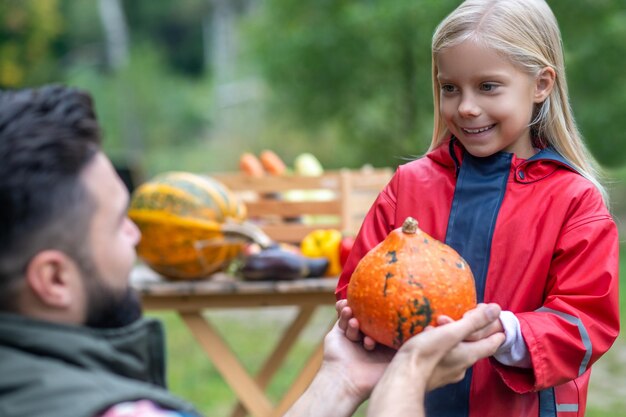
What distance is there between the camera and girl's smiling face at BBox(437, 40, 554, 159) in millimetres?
2592

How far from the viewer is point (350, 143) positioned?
13.8 m

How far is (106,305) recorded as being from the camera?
170cm

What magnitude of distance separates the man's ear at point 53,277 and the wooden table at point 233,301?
2925 millimetres

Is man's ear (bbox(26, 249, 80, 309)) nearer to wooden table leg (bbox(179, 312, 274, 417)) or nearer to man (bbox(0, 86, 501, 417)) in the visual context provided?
man (bbox(0, 86, 501, 417))

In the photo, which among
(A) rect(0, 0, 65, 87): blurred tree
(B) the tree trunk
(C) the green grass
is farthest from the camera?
(B) the tree trunk

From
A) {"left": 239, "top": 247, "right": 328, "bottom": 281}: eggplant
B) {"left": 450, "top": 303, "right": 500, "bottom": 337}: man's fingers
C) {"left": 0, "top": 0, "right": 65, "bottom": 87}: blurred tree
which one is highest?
{"left": 450, "top": 303, "right": 500, "bottom": 337}: man's fingers

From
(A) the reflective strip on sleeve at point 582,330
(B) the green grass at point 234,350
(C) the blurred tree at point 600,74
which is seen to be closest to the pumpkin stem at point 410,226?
(A) the reflective strip on sleeve at point 582,330

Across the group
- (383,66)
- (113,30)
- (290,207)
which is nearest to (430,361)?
(290,207)

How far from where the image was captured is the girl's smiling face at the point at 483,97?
259 cm

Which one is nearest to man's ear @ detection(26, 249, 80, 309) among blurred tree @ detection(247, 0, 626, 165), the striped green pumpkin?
the striped green pumpkin

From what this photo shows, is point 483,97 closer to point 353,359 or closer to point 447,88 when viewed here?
point 447,88

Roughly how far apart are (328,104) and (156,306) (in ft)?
30.0

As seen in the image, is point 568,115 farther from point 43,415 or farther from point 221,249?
point 221,249

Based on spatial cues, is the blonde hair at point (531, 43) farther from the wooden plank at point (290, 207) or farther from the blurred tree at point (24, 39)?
the blurred tree at point (24, 39)
